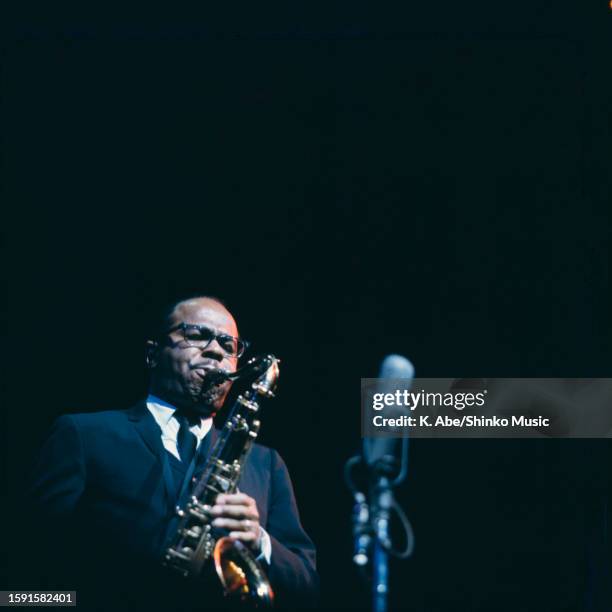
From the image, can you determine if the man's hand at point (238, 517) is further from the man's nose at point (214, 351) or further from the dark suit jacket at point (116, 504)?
the man's nose at point (214, 351)

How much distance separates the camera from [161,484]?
309 centimetres

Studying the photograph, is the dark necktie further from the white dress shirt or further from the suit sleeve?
the suit sleeve

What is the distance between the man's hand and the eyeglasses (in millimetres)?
681

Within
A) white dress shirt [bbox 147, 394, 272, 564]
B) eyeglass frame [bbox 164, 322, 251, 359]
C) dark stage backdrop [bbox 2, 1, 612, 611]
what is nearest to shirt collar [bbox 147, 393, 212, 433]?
white dress shirt [bbox 147, 394, 272, 564]

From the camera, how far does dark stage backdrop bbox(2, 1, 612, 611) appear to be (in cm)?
375

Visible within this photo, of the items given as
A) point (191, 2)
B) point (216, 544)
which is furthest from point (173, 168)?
point (216, 544)

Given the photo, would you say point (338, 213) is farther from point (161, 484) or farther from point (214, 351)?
point (161, 484)

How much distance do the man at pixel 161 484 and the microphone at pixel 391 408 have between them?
0.40 meters

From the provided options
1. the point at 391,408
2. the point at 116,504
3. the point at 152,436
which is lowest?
the point at 116,504

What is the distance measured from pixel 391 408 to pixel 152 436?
1099 millimetres

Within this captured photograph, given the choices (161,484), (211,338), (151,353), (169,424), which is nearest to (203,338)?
(211,338)

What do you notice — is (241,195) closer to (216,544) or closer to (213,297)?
(213,297)

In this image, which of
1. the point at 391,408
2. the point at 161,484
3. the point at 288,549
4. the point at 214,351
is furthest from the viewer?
the point at 391,408

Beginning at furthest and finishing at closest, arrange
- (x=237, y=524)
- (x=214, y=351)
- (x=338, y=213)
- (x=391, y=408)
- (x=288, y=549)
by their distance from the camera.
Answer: (x=338, y=213) < (x=391, y=408) < (x=214, y=351) < (x=288, y=549) < (x=237, y=524)
